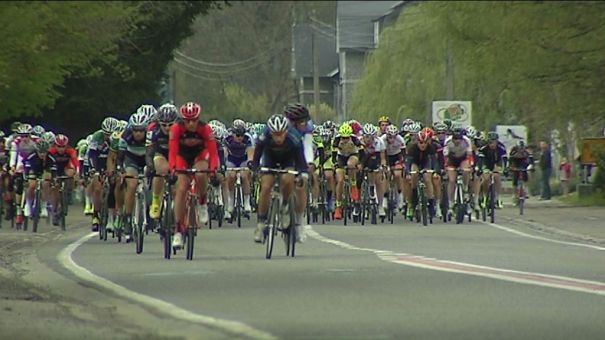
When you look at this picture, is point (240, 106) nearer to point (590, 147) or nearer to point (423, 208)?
point (590, 147)

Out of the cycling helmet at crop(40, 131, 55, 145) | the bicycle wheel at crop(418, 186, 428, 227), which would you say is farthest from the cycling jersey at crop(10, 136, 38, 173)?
the bicycle wheel at crop(418, 186, 428, 227)

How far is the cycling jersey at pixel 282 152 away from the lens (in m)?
21.6

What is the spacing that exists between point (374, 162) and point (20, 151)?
6962 millimetres

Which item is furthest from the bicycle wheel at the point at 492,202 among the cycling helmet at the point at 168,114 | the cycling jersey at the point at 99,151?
the cycling helmet at the point at 168,114

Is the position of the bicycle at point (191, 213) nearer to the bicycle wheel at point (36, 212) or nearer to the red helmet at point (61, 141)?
the red helmet at point (61, 141)

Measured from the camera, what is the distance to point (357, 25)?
366 feet

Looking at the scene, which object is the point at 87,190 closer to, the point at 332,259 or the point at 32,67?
the point at 32,67

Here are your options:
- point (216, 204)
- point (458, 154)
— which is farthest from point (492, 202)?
point (216, 204)

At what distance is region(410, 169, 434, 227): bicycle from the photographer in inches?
1280

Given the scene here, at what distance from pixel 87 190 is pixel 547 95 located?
47.4 feet

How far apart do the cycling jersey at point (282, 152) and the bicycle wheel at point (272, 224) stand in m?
0.55

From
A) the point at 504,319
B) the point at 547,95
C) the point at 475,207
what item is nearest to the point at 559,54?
the point at 547,95

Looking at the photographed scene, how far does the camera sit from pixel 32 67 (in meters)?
34.9

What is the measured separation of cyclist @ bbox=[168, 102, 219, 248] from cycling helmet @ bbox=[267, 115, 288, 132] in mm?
771
